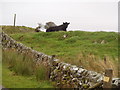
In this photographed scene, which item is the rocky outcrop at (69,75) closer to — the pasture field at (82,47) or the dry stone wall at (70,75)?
the dry stone wall at (70,75)

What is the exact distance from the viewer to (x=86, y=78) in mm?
8320

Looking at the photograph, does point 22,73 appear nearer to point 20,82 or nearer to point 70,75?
point 20,82

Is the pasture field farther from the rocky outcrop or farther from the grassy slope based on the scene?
the grassy slope

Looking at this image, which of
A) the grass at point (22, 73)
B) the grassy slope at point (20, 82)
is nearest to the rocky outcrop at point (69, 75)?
the grass at point (22, 73)

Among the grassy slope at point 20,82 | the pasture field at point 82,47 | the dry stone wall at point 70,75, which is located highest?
the pasture field at point 82,47

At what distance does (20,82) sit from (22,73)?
122 cm

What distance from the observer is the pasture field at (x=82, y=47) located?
9812 mm

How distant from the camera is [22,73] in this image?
436 inches

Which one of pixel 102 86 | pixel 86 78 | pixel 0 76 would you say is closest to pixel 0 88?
pixel 0 76

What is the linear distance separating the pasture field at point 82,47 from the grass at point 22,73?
4.35 feet

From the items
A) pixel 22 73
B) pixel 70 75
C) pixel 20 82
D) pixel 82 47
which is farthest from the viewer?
pixel 82 47

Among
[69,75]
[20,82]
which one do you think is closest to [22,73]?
[20,82]

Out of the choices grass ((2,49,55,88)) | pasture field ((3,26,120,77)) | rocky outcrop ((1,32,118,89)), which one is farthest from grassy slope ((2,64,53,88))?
pasture field ((3,26,120,77))

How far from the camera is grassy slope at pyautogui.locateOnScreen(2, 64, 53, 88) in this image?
9.32 meters
